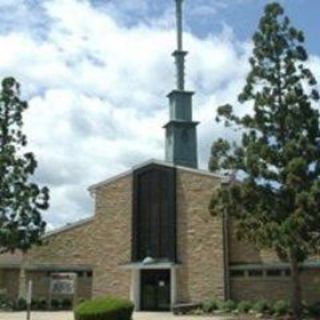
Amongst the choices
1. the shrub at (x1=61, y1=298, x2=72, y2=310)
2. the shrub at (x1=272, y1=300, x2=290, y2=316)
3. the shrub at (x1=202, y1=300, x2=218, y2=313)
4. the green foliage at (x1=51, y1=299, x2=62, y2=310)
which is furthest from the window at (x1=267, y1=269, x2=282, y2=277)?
the green foliage at (x1=51, y1=299, x2=62, y2=310)

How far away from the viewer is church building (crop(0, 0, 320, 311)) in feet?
146

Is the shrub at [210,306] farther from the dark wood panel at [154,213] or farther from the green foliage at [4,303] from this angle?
the green foliage at [4,303]

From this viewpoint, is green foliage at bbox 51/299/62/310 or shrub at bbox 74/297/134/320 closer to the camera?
shrub at bbox 74/297/134/320

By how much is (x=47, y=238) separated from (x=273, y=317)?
16.0 metres

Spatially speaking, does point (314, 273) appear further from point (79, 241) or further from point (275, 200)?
point (79, 241)

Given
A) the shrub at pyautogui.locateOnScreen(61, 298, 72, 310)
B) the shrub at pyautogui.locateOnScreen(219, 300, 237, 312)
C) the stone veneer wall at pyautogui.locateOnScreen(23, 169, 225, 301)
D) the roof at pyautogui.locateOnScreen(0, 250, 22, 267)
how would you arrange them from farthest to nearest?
the roof at pyautogui.locateOnScreen(0, 250, 22, 267), the shrub at pyautogui.locateOnScreen(61, 298, 72, 310), the stone veneer wall at pyautogui.locateOnScreen(23, 169, 225, 301), the shrub at pyautogui.locateOnScreen(219, 300, 237, 312)

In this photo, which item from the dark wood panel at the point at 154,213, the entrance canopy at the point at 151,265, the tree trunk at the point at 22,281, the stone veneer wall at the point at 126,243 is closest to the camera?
the stone veneer wall at the point at 126,243

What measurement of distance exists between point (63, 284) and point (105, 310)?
497 inches

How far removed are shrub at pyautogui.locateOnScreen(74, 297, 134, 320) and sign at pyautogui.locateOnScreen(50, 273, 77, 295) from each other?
37.0 feet

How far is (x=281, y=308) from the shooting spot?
129 feet

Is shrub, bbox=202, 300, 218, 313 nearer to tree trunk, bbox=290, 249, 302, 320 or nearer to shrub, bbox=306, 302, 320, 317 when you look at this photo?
shrub, bbox=306, 302, 320, 317

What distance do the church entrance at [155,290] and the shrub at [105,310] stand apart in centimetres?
1476

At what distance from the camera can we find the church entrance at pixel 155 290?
45875mm

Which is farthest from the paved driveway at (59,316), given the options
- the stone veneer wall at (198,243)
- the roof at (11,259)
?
the roof at (11,259)
